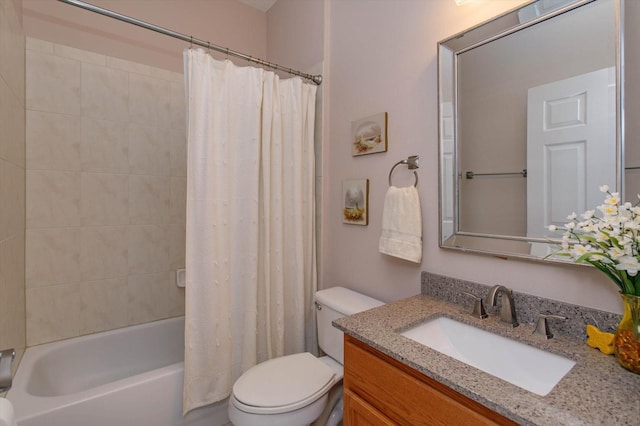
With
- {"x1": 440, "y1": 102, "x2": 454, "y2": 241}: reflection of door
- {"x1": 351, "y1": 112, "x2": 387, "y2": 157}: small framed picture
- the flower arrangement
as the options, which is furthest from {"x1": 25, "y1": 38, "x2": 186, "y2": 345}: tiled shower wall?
the flower arrangement

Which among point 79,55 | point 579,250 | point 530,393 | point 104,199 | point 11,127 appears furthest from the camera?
point 104,199

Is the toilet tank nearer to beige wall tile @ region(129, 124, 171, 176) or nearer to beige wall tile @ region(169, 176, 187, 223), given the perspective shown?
beige wall tile @ region(169, 176, 187, 223)

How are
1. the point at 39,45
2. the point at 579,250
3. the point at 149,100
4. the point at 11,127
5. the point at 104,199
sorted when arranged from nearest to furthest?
the point at 579,250 < the point at 11,127 < the point at 39,45 < the point at 104,199 < the point at 149,100

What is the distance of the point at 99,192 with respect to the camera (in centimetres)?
186

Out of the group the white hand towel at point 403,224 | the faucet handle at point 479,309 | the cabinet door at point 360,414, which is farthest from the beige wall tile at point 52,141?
the faucet handle at point 479,309

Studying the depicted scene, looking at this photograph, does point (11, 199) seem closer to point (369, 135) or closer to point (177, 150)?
point (177, 150)

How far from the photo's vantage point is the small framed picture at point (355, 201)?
1.64 meters

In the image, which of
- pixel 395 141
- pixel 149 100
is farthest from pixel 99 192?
pixel 395 141

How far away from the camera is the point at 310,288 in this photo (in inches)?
74.8

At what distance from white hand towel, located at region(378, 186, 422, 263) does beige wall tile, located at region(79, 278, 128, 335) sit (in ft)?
5.61

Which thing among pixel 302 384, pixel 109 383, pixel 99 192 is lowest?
pixel 109 383

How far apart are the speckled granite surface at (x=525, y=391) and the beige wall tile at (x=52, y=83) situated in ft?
6.46

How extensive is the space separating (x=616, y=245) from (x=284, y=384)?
4.00 feet

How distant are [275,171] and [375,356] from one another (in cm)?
111
